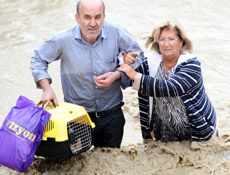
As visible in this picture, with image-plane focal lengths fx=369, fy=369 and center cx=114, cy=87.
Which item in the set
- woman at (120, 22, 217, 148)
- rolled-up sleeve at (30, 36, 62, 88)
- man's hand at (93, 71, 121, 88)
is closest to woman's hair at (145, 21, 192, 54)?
woman at (120, 22, 217, 148)

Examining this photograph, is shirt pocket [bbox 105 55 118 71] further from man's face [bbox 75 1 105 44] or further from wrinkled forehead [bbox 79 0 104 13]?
wrinkled forehead [bbox 79 0 104 13]

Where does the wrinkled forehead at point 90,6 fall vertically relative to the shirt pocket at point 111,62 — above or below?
above

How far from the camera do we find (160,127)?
309 cm

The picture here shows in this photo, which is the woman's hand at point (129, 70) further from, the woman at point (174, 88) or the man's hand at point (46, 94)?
the man's hand at point (46, 94)

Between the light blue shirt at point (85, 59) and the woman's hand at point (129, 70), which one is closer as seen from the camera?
the woman's hand at point (129, 70)

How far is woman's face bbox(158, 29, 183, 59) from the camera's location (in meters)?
2.82

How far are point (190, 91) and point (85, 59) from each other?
85cm

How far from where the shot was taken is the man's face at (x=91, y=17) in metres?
2.71

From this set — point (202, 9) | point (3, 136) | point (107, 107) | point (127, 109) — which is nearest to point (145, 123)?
point (107, 107)

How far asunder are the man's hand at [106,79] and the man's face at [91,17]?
0.32 meters

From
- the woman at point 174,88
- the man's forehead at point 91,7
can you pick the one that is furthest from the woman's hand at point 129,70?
the man's forehead at point 91,7

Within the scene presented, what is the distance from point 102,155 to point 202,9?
734cm

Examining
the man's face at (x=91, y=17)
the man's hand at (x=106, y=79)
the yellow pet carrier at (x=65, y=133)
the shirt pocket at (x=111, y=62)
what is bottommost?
the yellow pet carrier at (x=65, y=133)

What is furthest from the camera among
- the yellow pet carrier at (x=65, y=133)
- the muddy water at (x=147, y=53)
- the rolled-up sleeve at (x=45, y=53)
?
the rolled-up sleeve at (x=45, y=53)
